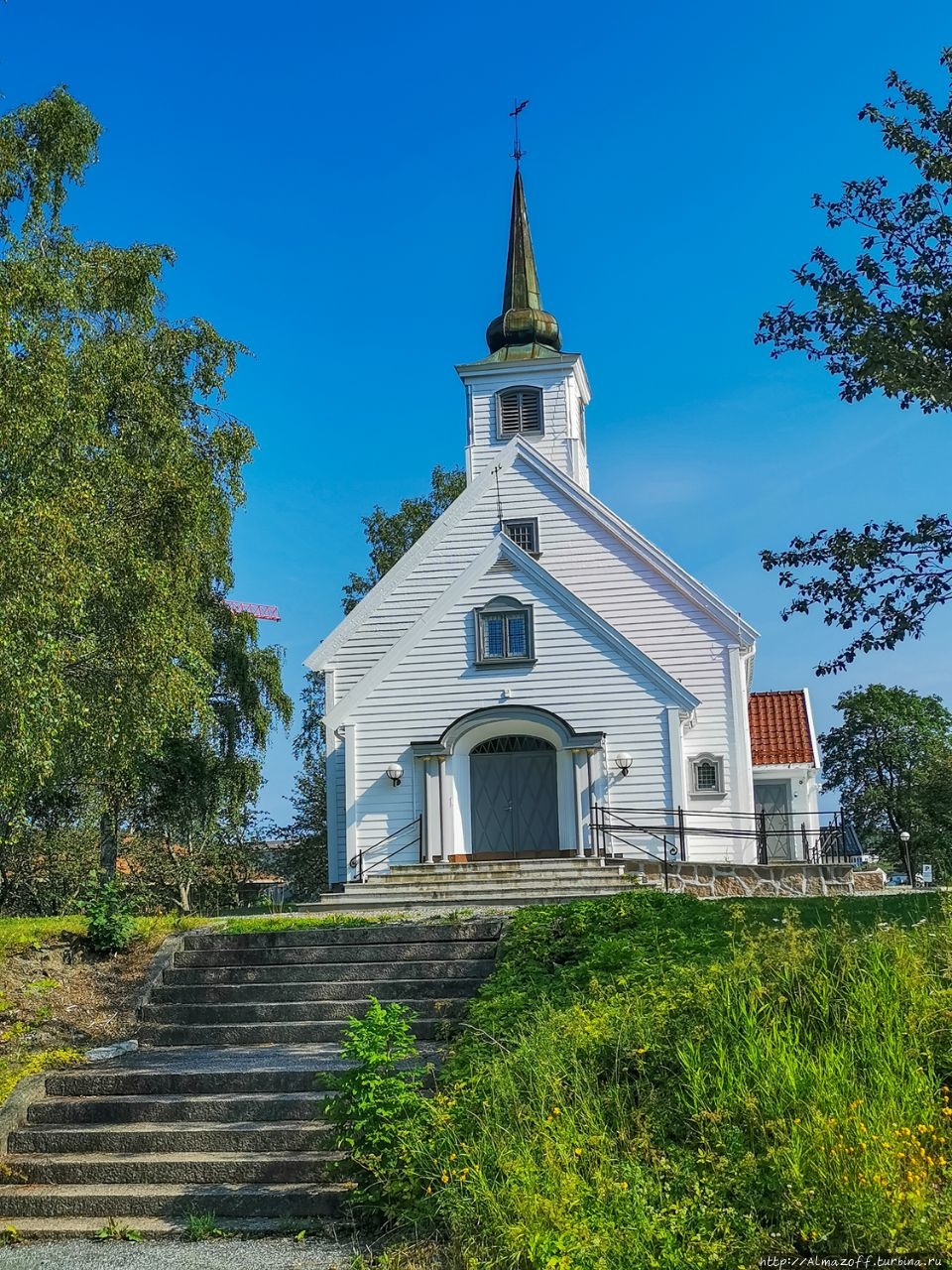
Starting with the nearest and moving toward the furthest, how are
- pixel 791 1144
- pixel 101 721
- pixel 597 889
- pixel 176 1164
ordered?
pixel 791 1144 → pixel 176 1164 → pixel 101 721 → pixel 597 889

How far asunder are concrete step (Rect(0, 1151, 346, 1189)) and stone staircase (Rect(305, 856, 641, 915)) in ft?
27.0

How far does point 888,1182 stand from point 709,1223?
91cm

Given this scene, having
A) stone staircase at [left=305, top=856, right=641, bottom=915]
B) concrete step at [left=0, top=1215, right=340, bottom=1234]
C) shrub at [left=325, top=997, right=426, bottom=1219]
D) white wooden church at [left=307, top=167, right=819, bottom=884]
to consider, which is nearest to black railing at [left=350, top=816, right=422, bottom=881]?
white wooden church at [left=307, top=167, right=819, bottom=884]

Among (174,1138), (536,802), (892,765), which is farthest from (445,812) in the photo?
(892,765)

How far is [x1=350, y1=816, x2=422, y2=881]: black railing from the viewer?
22.5 m

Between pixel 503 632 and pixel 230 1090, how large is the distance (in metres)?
14.3

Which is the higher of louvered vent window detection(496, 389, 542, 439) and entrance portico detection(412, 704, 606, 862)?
louvered vent window detection(496, 389, 542, 439)

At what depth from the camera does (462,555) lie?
25.2m

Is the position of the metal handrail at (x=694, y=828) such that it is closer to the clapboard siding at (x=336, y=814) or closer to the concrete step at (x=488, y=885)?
the concrete step at (x=488, y=885)

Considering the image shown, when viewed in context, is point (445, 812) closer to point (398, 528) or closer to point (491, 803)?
point (491, 803)

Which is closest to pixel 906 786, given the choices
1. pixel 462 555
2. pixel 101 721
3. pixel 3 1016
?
pixel 462 555

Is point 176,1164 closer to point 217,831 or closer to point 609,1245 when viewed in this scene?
point 609,1245

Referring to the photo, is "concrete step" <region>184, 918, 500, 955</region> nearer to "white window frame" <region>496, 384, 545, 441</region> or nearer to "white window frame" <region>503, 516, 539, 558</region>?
"white window frame" <region>503, 516, 539, 558</region>

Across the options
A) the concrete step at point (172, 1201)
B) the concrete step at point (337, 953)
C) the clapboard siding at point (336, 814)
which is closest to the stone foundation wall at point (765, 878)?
the clapboard siding at point (336, 814)
